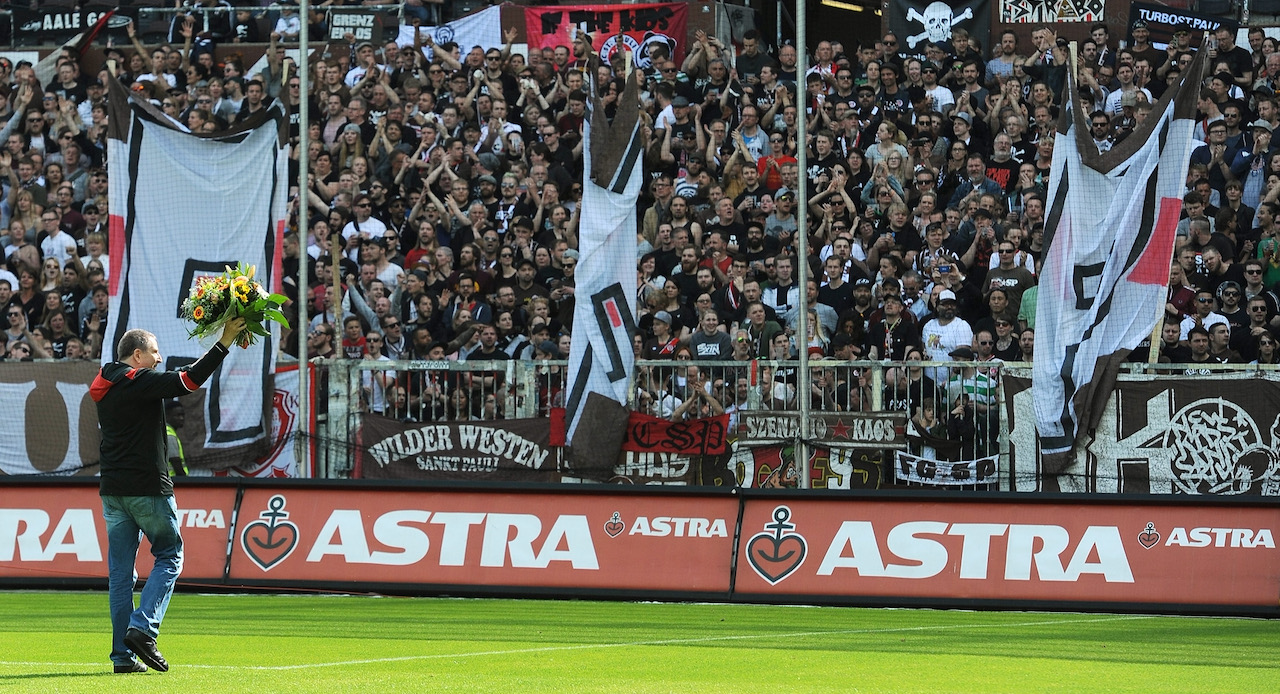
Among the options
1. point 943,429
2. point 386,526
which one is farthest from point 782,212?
point 386,526

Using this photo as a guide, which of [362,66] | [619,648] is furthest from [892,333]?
[362,66]

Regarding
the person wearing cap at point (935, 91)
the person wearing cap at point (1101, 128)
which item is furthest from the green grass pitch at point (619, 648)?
the person wearing cap at point (935, 91)

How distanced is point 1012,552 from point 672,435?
439 cm

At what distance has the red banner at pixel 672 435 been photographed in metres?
17.5

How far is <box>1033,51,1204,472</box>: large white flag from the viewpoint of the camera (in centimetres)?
1564

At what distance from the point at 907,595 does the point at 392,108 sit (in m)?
11.7

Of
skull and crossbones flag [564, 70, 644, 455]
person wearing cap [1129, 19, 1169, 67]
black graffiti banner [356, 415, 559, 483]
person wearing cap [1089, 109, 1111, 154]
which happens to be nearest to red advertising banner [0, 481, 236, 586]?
black graffiti banner [356, 415, 559, 483]

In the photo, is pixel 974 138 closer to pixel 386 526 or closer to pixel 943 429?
pixel 943 429

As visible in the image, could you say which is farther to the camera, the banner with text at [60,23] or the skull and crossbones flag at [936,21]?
the banner with text at [60,23]

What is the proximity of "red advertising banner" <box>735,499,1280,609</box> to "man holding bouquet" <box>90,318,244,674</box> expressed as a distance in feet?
20.4

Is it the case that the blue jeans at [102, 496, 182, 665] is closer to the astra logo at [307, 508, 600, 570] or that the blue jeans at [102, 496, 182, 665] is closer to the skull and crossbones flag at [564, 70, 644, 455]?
the astra logo at [307, 508, 600, 570]

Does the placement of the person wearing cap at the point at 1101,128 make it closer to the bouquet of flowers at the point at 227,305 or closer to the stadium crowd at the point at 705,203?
the stadium crowd at the point at 705,203

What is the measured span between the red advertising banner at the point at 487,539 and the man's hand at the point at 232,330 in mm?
6016

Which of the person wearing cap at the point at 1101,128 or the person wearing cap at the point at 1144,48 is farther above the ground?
the person wearing cap at the point at 1144,48
